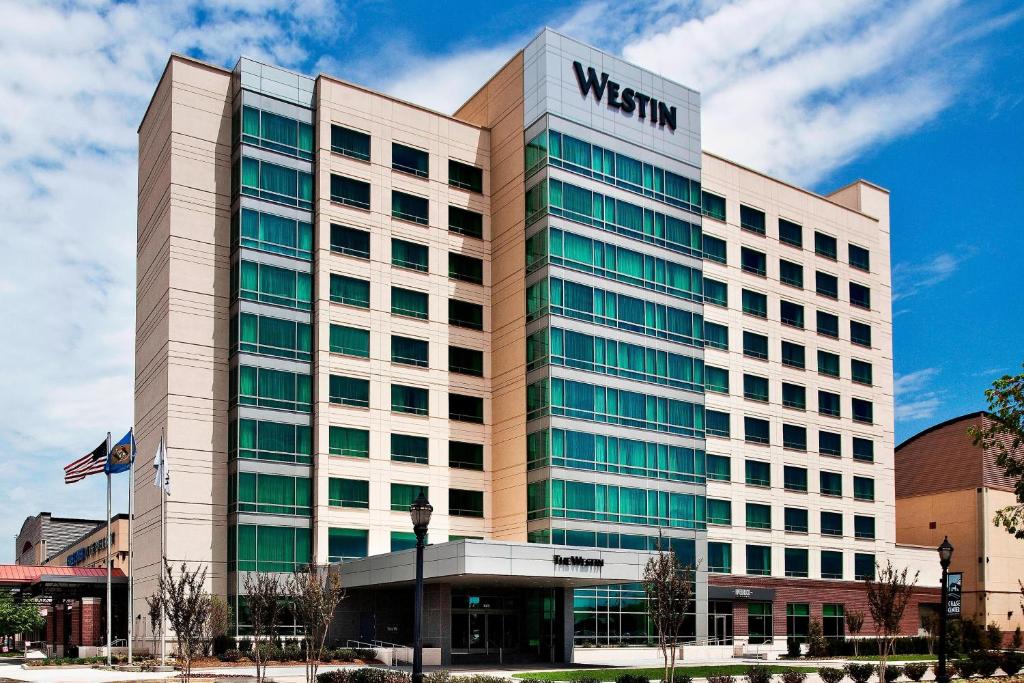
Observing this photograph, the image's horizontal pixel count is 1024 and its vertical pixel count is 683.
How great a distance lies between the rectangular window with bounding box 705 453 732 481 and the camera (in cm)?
7388

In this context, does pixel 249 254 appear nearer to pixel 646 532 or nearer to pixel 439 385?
pixel 439 385

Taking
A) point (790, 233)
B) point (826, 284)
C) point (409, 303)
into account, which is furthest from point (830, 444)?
point (409, 303)

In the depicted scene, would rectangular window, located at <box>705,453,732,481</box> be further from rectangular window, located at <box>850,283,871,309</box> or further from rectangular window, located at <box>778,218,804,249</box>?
rectangular window, located at <box>850,283,871,309</box>

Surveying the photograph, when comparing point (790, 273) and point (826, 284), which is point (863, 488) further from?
point (790, 273)

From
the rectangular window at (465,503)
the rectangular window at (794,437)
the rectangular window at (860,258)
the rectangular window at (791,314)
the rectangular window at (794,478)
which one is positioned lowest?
the rectangular window at (465,503)

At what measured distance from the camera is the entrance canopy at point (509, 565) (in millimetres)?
50688

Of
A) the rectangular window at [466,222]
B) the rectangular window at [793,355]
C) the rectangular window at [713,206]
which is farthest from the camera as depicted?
the rectangular window at [793,355]

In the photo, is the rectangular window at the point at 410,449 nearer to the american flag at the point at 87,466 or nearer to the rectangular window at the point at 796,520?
the american flag at the point at 87,466

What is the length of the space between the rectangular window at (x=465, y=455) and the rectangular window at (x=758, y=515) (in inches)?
767

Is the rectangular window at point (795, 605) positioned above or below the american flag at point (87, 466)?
below

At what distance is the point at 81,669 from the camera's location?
55375 millimetres

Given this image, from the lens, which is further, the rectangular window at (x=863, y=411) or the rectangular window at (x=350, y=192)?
the rectangular window at (x=863, y=411)

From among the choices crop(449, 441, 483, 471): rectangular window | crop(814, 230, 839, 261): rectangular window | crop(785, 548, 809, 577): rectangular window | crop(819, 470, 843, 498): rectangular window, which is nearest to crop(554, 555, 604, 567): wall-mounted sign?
crop(449, 441, 483, 471): rectangular window

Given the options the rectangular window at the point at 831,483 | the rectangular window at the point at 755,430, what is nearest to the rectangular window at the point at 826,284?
the rectangular window at the point at 755,430
